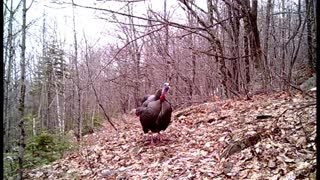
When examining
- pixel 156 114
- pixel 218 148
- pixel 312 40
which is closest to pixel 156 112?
pixel 156 114

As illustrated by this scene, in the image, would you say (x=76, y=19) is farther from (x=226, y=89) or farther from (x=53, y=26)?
(x=226, y=89)

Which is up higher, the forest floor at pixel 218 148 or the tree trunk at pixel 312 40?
the tree trunk at pixel 312 40

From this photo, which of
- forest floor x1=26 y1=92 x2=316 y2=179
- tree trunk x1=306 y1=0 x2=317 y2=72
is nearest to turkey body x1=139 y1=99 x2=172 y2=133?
forest floor x1=26 y1=92 x2=316 y2=179

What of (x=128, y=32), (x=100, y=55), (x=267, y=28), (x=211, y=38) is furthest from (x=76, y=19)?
(x=267, y=28)

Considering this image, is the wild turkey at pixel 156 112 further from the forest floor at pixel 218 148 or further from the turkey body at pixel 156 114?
the forest floor at pixel 218 148

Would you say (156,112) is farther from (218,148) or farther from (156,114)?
(218,148)

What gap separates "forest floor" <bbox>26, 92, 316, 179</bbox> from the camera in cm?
196

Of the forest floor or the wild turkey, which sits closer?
the forest floor

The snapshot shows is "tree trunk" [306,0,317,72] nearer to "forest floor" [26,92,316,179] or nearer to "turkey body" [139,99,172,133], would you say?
"forest floor" [26,92,316,179]

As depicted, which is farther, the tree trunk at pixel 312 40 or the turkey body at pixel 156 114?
the turkey body at pixel 156 114

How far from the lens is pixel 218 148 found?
8.86 ft

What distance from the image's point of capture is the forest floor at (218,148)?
1.96 metres

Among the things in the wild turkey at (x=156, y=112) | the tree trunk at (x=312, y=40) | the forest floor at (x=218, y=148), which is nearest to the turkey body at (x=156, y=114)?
the wild turkey at (x=156, y=112)

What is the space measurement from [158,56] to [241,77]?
1094 mm
